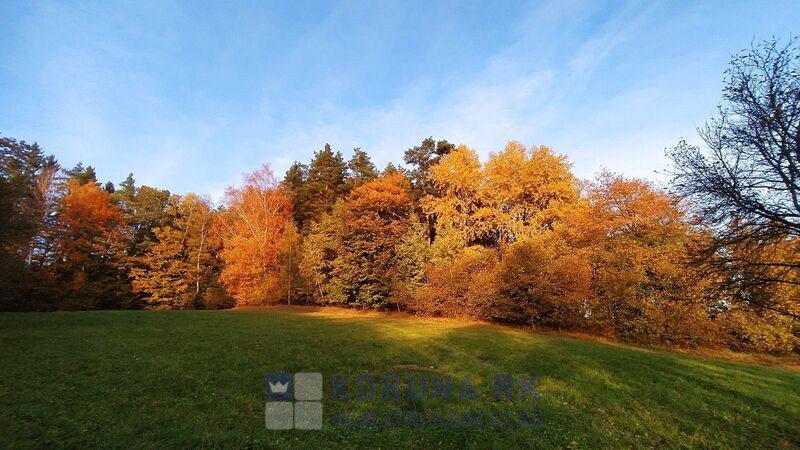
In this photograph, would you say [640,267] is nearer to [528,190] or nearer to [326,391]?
[528,190]

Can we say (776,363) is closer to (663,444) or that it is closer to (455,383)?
(663,444)

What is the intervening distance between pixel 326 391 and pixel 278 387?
1.08 m

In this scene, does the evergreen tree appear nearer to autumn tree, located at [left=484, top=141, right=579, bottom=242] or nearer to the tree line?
the tree line

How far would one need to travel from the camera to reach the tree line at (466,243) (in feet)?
26.7

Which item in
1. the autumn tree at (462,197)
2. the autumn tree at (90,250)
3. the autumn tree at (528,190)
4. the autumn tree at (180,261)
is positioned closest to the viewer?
the autumn tree at (528,190)

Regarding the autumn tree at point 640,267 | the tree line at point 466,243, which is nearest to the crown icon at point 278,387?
the tree line at point 466,243

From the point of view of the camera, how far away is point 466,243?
30672 millimetres

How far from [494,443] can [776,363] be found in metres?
22.0

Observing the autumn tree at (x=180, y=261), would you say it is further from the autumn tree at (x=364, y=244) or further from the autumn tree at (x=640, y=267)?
the autumn tree at (x=640, y=267)

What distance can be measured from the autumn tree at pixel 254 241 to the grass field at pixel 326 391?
2255 cm

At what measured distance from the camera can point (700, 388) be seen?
9.16 metres

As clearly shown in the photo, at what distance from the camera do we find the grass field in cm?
548

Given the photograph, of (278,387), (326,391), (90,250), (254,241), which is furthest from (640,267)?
(90,250)

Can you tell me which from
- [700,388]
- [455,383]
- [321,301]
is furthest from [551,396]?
[321,301]
